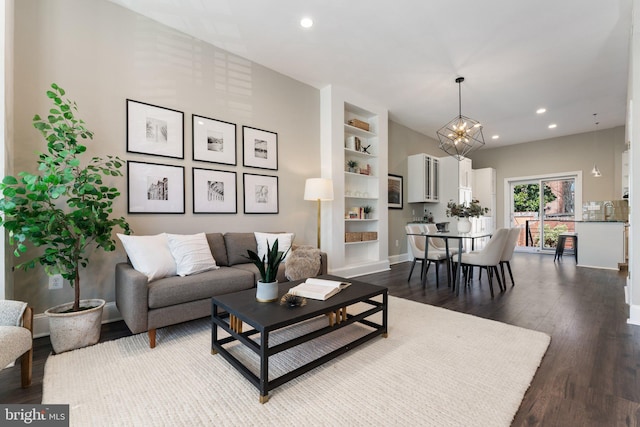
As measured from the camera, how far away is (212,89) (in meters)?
3.34

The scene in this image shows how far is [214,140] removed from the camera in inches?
130

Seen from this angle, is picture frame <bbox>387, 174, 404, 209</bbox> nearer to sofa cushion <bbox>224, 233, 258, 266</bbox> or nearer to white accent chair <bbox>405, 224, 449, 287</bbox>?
white accent chair <bbox>405, 224, 449, 287</bbox>

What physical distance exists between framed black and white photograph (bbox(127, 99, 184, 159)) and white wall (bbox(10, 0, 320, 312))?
0.06m

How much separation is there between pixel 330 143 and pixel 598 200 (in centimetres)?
649

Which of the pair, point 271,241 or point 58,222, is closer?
point 58,222

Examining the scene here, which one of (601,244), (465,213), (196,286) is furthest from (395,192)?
(196,286)

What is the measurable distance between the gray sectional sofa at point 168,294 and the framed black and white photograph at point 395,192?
390cm

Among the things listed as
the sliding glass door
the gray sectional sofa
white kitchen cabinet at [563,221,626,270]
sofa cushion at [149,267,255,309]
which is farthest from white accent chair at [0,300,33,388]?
the sliding glass door

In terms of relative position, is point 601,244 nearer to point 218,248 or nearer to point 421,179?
point 421,179

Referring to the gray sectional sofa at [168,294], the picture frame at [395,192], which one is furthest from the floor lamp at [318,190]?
the picture frame at [395,192]

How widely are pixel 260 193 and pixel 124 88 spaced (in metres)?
1.76

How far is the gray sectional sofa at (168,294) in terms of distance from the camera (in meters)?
2.01

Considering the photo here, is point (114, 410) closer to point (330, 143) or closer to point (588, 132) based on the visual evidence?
point (330, 143)

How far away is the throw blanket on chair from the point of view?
285 centimetres
